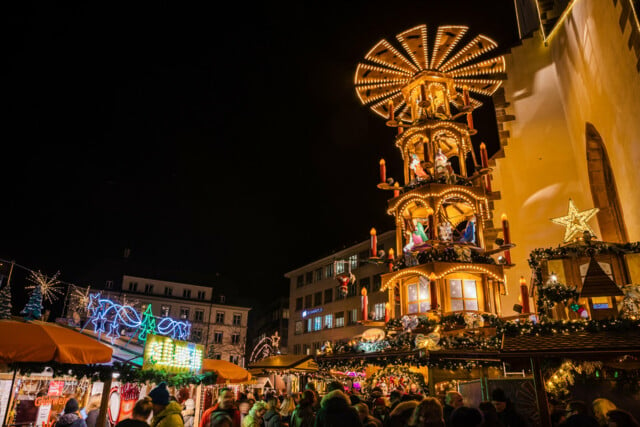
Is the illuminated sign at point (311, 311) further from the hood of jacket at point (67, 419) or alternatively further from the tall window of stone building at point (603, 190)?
the hood of jacket at point (67, 419)

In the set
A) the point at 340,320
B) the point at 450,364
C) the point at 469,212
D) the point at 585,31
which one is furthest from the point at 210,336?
the point at 585,31

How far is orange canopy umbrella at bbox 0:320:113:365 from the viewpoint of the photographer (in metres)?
6.34

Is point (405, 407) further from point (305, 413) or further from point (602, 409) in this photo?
point (602, 409)

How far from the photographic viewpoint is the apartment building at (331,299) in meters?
41.7

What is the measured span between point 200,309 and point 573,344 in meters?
57.8

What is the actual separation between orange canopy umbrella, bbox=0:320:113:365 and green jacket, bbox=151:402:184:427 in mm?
2251

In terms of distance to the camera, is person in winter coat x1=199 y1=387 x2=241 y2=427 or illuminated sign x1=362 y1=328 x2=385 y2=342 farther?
illuminated sign x1=362 y1=328 x2=385 y2=342

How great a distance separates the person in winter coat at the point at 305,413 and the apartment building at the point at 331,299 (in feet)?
99.8

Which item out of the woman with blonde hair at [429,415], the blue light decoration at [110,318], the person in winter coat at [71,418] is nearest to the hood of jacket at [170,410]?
the person in winter coat at [71,418]

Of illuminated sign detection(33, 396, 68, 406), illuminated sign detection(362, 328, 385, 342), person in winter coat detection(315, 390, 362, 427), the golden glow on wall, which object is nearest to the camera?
person in winter coat detection(315, 390, 362, 427)

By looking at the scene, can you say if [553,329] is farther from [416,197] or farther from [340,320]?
[340,320]

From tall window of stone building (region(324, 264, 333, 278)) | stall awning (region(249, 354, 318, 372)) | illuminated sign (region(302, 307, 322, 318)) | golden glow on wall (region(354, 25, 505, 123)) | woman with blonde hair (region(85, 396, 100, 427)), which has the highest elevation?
golden glow on wall (region(354, 25, 505, 123))

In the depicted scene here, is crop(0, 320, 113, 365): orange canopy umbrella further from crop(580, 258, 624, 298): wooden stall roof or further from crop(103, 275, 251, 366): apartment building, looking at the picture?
crop(103, 275, 251, 366): apartment building

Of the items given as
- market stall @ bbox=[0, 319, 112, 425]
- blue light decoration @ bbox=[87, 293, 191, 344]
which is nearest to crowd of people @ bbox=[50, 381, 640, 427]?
market stall @ bbox=[0, 319, 112, 425]
